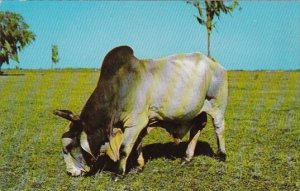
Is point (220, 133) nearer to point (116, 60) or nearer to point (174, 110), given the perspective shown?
point (174, 110)

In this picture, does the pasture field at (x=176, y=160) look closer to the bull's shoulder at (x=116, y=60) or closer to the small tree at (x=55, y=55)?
the bull's shoulder at (x=116, y=60)

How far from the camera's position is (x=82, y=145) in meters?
8.05

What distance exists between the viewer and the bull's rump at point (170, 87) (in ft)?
27.3

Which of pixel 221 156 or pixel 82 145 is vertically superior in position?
pixel 82 145

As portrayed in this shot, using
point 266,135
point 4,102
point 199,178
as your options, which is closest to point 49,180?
point 199,178

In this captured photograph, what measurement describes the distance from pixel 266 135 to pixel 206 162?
3.76 metres

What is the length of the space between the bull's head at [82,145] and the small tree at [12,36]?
57.2m

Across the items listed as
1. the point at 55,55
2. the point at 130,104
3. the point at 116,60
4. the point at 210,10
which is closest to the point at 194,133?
the point at 130,104

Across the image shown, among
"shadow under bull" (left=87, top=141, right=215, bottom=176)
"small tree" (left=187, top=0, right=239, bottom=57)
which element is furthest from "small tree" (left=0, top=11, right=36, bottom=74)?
"shadow under bull" (left=87, top=141, right=215, bottom=176)

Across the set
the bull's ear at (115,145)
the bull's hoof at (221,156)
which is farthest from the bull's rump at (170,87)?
the bull's hoof at (221,156)

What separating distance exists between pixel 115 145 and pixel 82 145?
555 millimetres

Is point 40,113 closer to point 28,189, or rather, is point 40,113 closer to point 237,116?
point 237,116

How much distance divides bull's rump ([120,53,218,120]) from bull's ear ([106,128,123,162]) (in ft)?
1.33

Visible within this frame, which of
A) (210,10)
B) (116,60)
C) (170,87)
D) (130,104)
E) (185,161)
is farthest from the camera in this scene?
(210,10)
